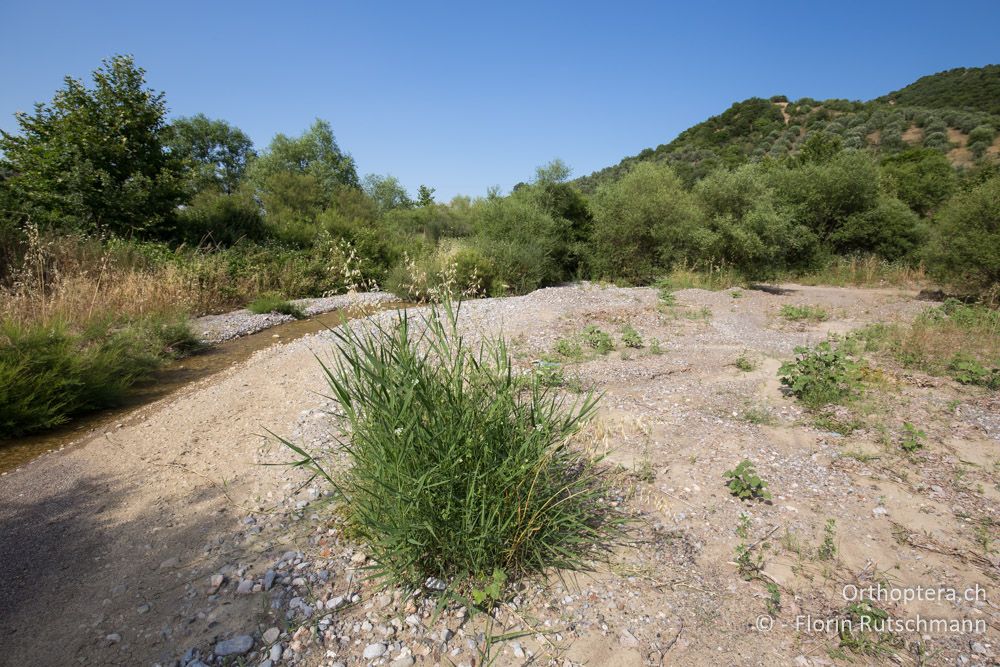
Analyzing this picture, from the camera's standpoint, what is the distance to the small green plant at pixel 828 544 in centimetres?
234

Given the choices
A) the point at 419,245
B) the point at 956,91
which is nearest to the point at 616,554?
the point at 419,245

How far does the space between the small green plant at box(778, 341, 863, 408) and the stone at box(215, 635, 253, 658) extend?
4593 millimetres

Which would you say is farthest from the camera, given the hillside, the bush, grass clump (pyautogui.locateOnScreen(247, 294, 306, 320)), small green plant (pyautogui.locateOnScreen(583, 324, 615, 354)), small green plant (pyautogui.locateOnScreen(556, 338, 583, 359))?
the hillside

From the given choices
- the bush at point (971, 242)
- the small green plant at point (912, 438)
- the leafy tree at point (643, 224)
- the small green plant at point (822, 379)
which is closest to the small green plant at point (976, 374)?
the small green plant at point (822, 379)

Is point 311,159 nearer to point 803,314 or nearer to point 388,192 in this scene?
point 388,192

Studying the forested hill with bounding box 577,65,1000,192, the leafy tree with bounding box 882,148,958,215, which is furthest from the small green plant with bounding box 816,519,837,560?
the forested hill with bounding box 577,65,1000,192

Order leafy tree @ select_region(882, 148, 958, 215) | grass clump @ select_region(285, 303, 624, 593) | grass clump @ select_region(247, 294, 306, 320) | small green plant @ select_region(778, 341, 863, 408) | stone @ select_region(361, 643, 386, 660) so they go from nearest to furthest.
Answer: stone @ select_region(361, 643, 386, 660) → grass clump @ select_region(285, 303, 624, 593) → small green plant @ select_region(778, 341, 863, 408) → grass clump @ select_region(247, 294, 306, 320) → leafy tree @ select_region(882, 148, 958, 215)

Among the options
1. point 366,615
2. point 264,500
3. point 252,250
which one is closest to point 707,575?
point 366,615

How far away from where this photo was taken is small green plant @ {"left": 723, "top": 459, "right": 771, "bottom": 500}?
2.79 meters

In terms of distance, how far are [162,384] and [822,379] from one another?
7976mm

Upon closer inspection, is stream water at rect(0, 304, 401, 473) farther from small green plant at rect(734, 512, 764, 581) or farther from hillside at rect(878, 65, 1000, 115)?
hillside at rect(878, 65, 1000, 115)

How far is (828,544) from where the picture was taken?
239 cm

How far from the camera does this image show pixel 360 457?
2.23 meters

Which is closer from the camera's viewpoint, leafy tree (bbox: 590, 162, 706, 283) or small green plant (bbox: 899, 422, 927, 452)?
small green plant (bbox: 899, 422, 927, 452)
